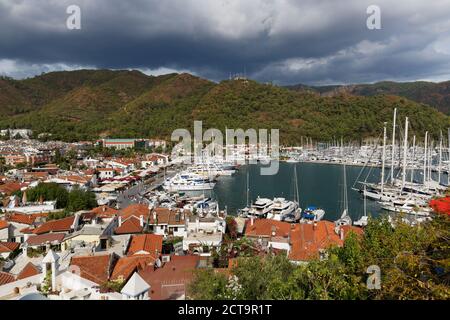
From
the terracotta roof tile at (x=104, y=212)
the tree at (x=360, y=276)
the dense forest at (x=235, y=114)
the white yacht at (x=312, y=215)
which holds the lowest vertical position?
the white yacht at (x=312, y=215)

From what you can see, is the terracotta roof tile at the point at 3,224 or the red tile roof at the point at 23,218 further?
the red tile roof at the point at 23,218

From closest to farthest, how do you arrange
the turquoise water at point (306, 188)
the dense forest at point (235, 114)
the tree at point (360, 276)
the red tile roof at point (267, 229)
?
the tree at point (360, 276) → the red tile roof at point (267, 229) → the turquoise water at point (306, 188) → the dense forest at point (235, 114)

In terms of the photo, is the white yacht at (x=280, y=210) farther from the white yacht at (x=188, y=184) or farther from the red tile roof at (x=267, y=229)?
the white yacht at (x=188, y=184)

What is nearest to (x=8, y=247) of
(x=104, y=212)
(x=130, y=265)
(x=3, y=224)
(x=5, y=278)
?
(x=3, y=224)

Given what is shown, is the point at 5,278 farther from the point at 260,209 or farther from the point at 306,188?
the point at 306,188

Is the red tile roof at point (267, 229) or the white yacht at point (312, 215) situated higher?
the red tile roof at point (267, 229)

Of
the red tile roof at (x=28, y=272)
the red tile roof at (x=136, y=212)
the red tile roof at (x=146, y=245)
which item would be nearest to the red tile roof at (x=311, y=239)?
the red tile roof at (x=146, y=245)
